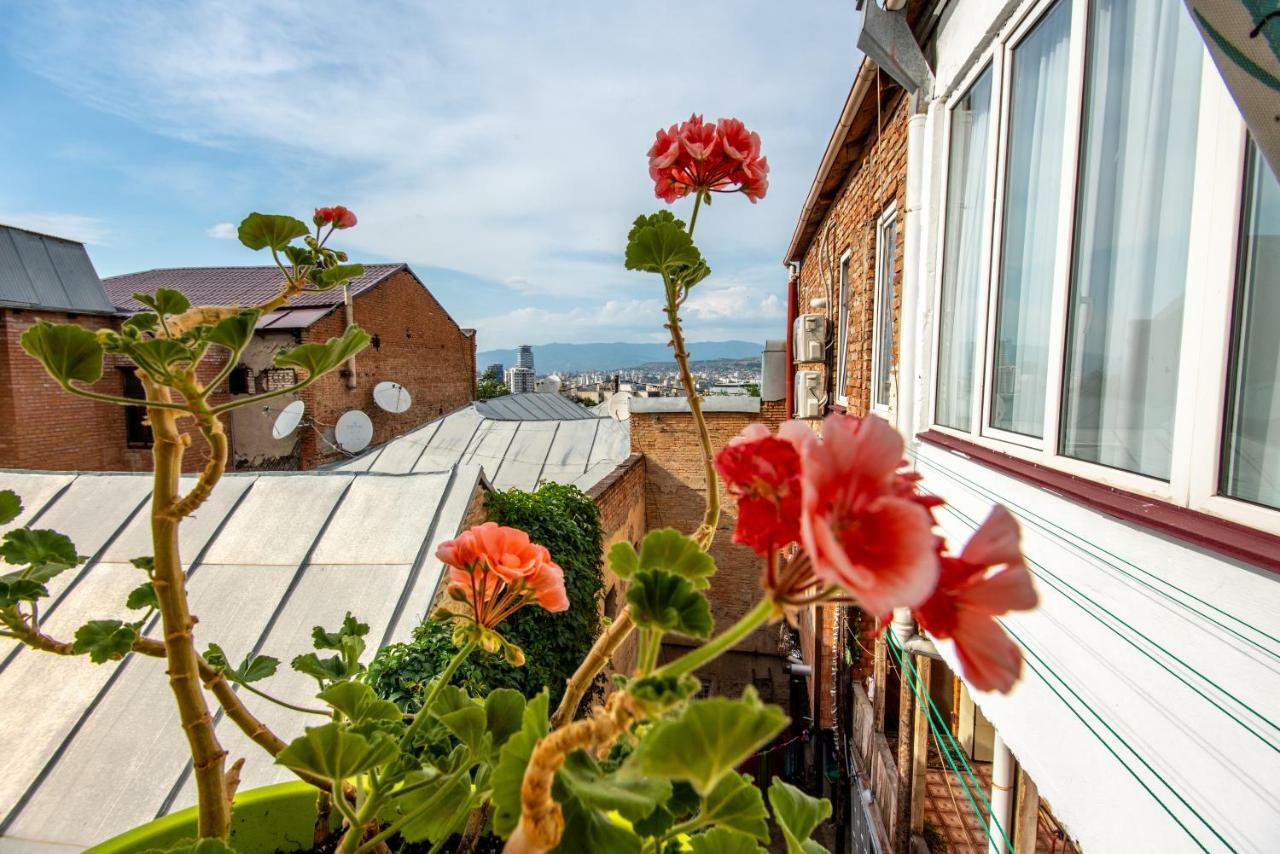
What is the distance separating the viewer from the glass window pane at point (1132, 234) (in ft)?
5.33

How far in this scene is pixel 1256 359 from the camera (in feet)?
4.42

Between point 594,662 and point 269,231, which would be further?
point 269,231

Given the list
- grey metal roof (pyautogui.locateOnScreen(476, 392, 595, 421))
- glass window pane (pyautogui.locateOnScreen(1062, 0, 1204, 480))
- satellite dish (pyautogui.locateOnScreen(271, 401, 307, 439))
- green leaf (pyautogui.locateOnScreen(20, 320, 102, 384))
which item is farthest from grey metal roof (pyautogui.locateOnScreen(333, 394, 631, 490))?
green leaf (pyautogui.locateOnScreen(20, 320, 102, 384))

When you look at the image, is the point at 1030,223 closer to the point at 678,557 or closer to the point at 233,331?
the point at 678,557

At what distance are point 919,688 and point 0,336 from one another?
19.1 metres

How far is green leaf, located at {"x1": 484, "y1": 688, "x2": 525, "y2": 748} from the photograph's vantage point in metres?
0.91

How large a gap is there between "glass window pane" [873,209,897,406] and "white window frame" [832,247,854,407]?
115cm

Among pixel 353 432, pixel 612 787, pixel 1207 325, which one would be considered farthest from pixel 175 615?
pixel 353 432

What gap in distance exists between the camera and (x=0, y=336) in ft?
44.4

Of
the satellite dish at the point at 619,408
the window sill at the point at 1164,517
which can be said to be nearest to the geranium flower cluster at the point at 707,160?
the window sill at the point at 1164,517

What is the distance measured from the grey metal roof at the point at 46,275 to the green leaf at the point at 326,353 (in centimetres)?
1836

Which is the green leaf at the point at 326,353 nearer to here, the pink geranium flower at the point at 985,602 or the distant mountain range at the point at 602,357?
the pink geranium flower at the point at 985,602

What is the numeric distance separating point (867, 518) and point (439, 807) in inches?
30.4

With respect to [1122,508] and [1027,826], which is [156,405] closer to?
[1122,508]
